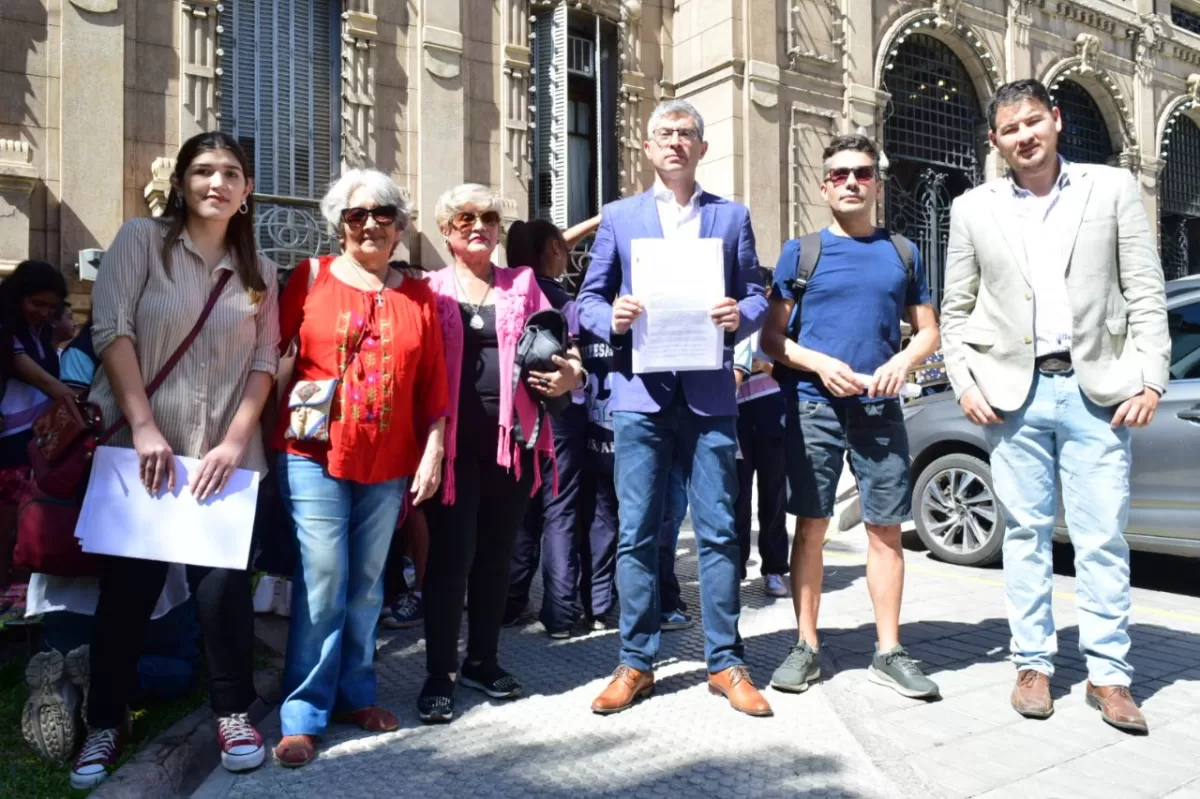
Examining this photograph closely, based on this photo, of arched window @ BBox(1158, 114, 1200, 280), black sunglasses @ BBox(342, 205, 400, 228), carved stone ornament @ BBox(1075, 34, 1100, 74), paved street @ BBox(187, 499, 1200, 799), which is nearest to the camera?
paved street @ BBox(187, 499, 1200, 799)

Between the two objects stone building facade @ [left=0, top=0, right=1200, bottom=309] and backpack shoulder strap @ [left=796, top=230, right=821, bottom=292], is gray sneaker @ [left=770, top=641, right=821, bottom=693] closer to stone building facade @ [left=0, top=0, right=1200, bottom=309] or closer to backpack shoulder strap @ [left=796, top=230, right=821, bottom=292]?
backpack shoulder strap @ [left=796, top=230, right=821, bottom=292]

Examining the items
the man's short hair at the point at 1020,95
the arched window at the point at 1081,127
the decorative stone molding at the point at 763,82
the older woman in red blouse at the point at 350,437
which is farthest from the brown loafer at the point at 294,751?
the arched window at the point at 1081,127

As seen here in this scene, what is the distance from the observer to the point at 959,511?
23.3 feet

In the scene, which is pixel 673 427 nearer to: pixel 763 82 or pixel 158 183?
pixel 158 183

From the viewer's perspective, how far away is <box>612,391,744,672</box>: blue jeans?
3.90 meters

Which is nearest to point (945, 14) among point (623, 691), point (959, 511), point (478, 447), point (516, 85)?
point (516, 85)

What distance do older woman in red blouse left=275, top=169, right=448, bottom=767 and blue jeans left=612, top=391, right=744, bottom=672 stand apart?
0.80 m

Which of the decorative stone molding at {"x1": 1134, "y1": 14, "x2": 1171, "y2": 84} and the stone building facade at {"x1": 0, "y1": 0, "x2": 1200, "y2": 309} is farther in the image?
the decorative stone molding at {"x1": 1134, "y1": 14, "x2": 1171, "y2": 84}

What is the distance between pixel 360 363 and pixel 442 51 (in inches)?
395

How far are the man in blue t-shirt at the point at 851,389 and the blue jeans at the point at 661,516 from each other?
43cm

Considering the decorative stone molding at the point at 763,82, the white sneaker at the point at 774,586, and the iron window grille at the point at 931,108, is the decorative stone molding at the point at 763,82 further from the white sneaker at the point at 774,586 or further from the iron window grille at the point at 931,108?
the white sneaker at the point at 774,586

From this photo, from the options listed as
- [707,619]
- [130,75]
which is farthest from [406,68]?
[707,619]

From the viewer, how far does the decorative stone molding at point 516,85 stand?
42.7 feet

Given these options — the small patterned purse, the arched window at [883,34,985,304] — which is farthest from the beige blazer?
the arched window at [883,34,985,304]
